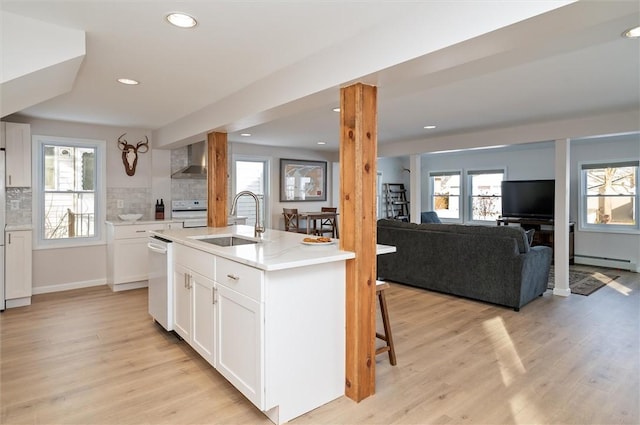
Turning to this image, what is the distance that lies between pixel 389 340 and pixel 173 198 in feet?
13.9

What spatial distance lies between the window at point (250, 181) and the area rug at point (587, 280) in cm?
478

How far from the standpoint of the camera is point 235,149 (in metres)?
6.81

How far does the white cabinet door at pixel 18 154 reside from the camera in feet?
14.0

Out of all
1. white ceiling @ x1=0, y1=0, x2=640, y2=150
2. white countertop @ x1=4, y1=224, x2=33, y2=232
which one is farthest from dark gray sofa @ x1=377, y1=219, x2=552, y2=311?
white countertop @ x1=4, y1=224, x2=33, y2=232

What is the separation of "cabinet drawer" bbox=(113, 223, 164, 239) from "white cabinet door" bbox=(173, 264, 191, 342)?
2.19 meters

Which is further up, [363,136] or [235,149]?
[235,149]

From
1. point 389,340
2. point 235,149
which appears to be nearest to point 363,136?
point 389,340

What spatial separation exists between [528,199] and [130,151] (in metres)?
6.98

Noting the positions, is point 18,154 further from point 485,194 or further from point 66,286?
point 485,194

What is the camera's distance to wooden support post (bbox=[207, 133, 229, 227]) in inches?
163

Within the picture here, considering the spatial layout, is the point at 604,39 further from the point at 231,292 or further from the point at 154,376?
the point at 154,376

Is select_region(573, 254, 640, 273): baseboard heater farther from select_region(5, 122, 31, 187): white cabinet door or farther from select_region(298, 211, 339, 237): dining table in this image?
select_region(5, 122, 31, 187): white cabinet door

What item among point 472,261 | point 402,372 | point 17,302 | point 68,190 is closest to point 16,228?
point 17,302

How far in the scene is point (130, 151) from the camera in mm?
5391
